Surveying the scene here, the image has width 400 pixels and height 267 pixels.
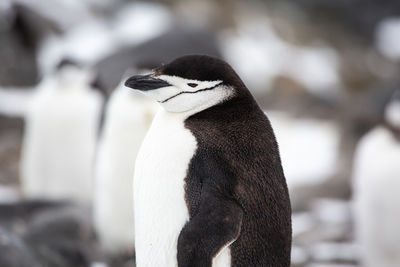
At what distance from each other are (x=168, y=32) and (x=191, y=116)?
11907 millimetres

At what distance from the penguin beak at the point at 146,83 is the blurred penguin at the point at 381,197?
387 centimetres

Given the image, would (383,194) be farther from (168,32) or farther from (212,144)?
(168,32)

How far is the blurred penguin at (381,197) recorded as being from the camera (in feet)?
22.1

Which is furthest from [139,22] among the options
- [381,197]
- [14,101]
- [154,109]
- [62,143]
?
[154,109]

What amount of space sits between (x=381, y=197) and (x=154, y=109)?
1945 millimetres

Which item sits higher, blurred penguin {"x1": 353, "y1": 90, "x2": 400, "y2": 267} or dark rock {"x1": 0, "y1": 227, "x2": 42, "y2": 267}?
blurred penguin {"x1": 353, "y1": 90, "x2": 400, "y2": 267}

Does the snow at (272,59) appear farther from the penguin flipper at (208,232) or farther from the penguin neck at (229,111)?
the penguin flipper at (208,232)

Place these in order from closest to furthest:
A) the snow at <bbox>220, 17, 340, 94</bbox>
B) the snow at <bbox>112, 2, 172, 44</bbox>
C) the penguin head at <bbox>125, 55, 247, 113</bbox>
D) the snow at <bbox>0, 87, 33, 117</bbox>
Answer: the penguin head at <bbox>125, 55, 247, 113</bbox>
the snow at <bbox>0, 87, 33, 117</bbox>
the snow at <bbox>220, 17, 340, 94</bbox>
the snow at <bbox>112, 2, 172, 44</bbox>

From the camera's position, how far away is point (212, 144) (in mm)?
3131

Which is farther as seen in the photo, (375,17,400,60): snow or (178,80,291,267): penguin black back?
(375,17,400,60): snow

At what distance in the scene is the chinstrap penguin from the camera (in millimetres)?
2996

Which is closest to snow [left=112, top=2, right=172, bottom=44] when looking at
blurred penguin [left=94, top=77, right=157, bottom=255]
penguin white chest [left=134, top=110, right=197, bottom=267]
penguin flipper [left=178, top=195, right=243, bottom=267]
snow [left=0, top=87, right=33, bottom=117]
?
snow [left=0, top=87, right=33, bottom=117]

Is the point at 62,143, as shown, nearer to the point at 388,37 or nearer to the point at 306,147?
the point at 306,147

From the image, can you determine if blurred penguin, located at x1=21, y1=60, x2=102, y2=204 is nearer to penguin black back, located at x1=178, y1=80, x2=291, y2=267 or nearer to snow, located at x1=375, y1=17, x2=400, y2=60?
penguin black back, located at x1=178, y1=80, x2=291, y2=267
